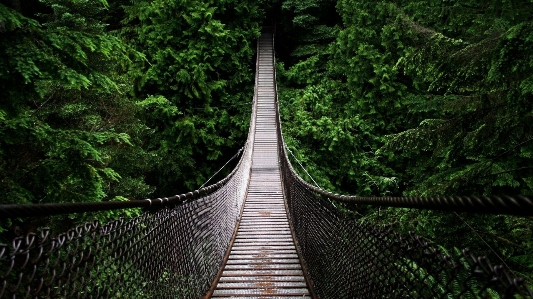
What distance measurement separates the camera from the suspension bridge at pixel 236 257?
947 millimetres

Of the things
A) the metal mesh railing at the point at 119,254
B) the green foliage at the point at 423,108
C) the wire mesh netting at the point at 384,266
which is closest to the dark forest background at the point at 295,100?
the green foliage at the point at 423,108

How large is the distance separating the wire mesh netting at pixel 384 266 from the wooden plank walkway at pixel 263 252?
34 centimetres

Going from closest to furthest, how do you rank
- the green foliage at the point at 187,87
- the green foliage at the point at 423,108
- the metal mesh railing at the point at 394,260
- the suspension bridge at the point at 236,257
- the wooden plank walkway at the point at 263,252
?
the metal mesh railing at the point at 394,260 → the suspension bridge at the point at 236,257 → the green foliage at the point at 423,108 → the wooden plank walkway at the point at 263,252 → the green foliage at the point at 187,87

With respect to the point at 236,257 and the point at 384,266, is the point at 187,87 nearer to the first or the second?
the point at 236,257

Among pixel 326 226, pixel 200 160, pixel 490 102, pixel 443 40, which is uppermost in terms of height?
pixel 443 40

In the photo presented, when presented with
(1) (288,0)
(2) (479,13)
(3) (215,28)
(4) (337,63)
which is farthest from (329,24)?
(2) (479,13)

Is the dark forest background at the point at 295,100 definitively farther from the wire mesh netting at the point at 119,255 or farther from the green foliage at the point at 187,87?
the wire mesh netting at the point at 119,255

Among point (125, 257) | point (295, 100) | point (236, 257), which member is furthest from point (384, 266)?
point (295, 100)

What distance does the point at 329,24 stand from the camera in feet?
51.9

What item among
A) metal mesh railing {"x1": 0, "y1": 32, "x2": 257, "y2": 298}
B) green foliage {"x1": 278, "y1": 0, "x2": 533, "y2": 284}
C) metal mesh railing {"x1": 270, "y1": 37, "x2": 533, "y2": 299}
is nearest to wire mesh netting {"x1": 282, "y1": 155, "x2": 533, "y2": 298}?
metal mesh railing {"x1": 270, "y1": 37, "x2": 533, "y2": 299}

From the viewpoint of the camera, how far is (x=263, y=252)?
4.29 m

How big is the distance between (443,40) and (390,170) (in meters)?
6.35

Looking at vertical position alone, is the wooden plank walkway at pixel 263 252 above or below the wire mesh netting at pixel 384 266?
below

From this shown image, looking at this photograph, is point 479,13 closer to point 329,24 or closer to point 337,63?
point 337,63
